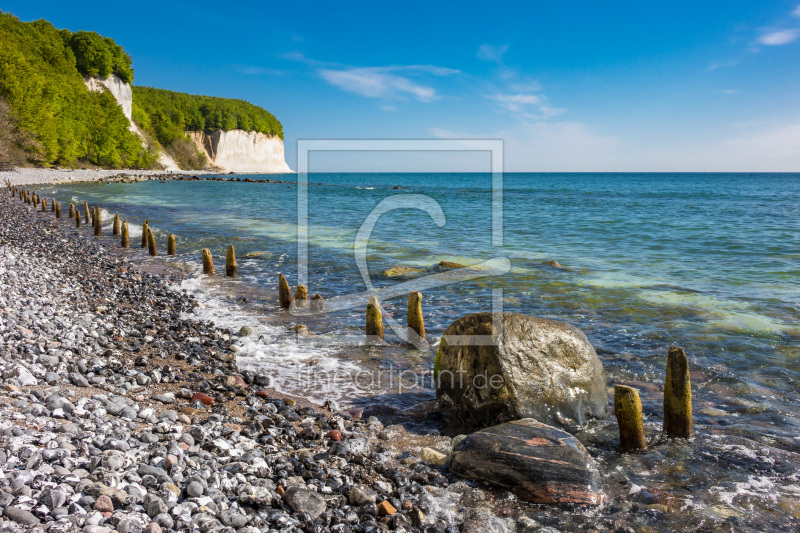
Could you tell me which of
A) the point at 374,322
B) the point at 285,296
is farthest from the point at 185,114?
the point at 374,322

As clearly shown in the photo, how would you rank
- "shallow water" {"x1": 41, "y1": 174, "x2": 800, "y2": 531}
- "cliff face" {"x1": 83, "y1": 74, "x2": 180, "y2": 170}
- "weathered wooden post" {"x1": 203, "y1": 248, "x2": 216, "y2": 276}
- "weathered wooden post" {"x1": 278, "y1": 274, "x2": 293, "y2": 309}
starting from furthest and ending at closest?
1. "cliff face" {"x1": 83, "y1": 74, "x2": 180, "y2": 170}
2. "weathered wooden post" {"x1": 203, "y1": 248, "x2": 216, "y2": 276}
3. "weathered wooden post" {"x1": 278, "y1": 274, "x2": 293, "y2": 309}
4. "shallow water" {"x1": 41, "y1": 174, "x2": 800, "y2": 531}

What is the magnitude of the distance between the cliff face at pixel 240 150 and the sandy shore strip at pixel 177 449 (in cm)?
16167

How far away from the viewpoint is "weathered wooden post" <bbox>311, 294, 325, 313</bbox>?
13.7 metres

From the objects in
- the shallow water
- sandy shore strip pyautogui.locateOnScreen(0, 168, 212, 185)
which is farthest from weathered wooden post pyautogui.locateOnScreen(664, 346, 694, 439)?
sandy shore strip pyautogui.locateOnScreen(0, 168, 212, 185)

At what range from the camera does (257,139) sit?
178750mm

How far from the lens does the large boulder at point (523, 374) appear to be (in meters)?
7.10

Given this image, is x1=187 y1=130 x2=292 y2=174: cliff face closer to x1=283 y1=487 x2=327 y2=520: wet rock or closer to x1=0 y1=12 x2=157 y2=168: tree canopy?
x1=0 y1=12 x2=157 y2=168: tree canopy

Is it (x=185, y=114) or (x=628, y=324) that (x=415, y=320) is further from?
(x=185, y=114)

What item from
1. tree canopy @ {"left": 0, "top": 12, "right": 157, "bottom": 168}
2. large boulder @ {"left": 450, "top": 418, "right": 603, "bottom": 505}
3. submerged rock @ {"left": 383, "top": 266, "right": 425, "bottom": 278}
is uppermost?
tree canopy @ {"left": 0, "top": 12, "right": 157, "bottom": 168}

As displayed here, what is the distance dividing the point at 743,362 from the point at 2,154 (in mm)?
73512

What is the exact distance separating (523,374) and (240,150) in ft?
590

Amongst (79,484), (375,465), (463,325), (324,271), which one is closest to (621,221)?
(324,271)

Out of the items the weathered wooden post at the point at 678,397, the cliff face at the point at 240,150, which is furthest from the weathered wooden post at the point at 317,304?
the cliff face at the point at 240,150

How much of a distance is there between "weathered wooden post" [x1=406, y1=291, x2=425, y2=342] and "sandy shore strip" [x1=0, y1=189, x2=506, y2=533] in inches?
145
